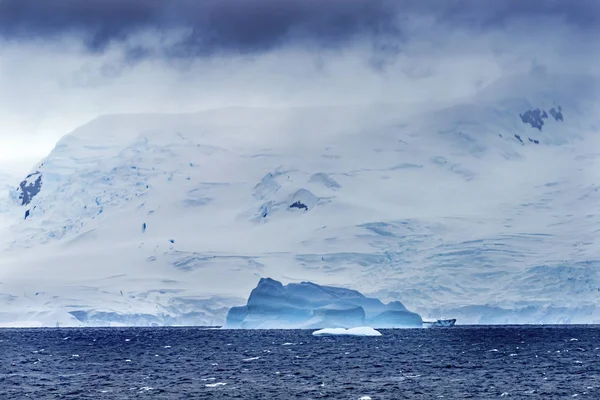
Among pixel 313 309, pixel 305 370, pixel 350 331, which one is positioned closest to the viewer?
pixel 305 370

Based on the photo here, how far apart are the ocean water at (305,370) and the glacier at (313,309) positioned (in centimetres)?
1484

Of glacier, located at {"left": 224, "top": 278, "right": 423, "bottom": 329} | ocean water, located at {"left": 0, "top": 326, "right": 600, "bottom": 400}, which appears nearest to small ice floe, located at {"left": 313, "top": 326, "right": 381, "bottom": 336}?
glacier, located at {"left": 224, "top": 278, "right": 423, "bottom": 329}

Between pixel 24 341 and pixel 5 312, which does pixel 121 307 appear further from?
pixel 24 341

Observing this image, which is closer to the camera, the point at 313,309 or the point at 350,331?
the point at 350,331

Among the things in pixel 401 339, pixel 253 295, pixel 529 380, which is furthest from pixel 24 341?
pixel 529 380

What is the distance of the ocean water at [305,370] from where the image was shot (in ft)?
195

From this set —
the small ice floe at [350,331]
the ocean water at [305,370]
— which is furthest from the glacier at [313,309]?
the ocean water at [305,370]

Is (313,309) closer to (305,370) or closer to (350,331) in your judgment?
(350,331)

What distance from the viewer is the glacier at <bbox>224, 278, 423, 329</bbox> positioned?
Answer: 434 ft

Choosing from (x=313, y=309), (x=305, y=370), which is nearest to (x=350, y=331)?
(x=313, y=309)

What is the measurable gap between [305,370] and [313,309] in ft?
199

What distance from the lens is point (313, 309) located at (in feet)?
444

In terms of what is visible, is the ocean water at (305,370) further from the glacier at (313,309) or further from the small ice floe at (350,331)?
the glacier at (313,309)

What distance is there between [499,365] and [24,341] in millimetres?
65859
